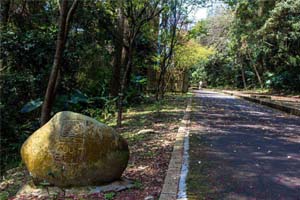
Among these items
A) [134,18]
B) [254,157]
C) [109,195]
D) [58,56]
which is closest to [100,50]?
[134,18]

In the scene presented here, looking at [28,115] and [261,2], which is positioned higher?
[261,2]

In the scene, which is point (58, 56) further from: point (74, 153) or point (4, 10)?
point (4, 10)

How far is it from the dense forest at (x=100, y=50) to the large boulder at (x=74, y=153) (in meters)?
1.50

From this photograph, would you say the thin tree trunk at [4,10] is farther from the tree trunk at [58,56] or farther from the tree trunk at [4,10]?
the tree trunk at [58,56]

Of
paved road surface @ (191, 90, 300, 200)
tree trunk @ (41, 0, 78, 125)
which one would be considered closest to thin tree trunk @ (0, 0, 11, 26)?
tree trunk @ (41, 0, 78, 125)

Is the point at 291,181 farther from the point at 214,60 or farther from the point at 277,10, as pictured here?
the point at 214,60

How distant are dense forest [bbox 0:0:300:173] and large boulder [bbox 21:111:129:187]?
1.50m

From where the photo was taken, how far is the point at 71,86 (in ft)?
37.4

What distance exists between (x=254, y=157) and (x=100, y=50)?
9.76m

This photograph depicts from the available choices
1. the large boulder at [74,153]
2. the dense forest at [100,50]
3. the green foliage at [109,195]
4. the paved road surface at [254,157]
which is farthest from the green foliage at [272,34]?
the green foliage at [109,195]

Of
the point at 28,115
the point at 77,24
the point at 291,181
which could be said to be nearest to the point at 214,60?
the point at 77,24

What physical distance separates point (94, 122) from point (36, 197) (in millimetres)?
1029

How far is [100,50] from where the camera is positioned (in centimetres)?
1412

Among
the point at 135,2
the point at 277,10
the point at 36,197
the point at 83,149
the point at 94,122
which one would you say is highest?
the point at 277,10
